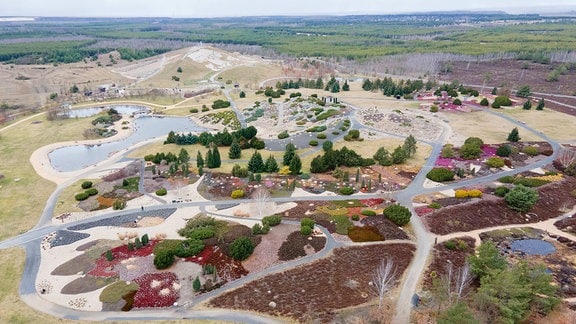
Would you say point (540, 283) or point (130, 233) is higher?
point (540, 283)

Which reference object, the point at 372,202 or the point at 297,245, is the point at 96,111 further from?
the point at 297,245

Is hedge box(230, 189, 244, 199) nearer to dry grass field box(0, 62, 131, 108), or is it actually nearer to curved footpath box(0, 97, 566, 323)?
curved footpath box(0, 97, 566, 323)

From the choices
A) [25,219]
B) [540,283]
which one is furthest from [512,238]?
[25,219]

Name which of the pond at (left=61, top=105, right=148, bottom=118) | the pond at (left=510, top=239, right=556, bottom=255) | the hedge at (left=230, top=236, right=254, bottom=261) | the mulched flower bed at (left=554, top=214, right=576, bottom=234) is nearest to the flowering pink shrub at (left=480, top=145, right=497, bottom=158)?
the mulched flower bed at (left=554, top=214, right=576, bottom=234)

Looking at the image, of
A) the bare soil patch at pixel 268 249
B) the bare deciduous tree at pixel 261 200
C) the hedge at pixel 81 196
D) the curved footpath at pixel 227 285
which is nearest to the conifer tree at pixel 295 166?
the bare deciduous tree at pixel 261 200

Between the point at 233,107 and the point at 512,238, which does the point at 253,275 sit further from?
the point at 233,107

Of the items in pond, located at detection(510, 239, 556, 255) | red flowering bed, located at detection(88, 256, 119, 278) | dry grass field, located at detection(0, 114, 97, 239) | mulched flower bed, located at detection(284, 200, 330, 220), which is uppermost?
pond, located at detection(510, 239, 556, 255)

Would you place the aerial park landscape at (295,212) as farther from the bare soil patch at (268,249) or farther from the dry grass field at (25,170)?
the dry grass field at (25,170)

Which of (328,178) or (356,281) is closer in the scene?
(356,281)
